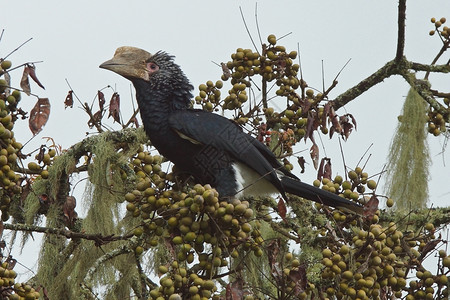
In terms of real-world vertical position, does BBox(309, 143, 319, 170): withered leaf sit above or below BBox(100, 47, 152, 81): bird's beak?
below

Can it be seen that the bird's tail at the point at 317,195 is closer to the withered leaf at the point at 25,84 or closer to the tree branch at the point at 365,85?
the tree branch at the point at 365,85

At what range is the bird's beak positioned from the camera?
370 centimetres

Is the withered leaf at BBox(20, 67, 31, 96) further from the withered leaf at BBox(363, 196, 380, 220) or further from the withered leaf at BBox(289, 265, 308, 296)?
the withered leaf at BBox(363, 196, 380, 220)

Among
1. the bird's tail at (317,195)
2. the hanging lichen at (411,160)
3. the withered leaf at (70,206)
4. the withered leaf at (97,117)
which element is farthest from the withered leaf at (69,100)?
the hanging lichen at (411,160)

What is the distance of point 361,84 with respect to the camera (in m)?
3.98

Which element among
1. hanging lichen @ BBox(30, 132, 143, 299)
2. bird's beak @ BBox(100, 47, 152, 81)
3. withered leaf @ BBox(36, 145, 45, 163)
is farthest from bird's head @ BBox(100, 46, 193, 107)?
withered leaf @ BBox(36, 145, 45, 163)

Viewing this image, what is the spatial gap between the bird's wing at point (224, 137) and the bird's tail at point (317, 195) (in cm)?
8

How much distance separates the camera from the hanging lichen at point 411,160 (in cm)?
381

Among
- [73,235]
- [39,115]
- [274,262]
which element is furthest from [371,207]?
[39,115]

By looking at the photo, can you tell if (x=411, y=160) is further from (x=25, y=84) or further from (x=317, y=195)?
(x=25, y=84)

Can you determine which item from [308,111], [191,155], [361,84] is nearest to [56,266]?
[191,155]

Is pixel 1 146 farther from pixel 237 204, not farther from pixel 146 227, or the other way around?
pixel 237 204

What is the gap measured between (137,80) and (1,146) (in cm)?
115

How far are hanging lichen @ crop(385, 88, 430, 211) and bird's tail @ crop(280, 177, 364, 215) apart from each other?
1.57ft
